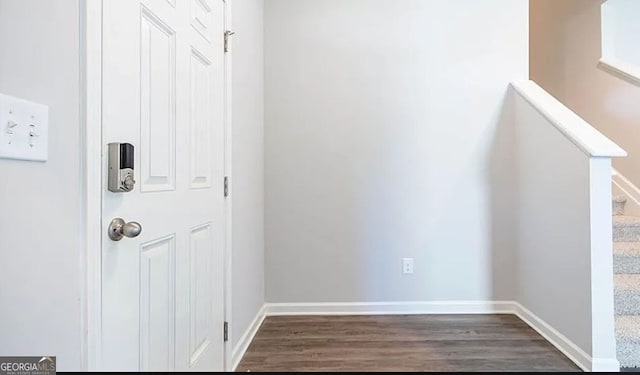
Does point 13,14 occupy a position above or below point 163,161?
above

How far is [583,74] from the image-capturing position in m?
3.53

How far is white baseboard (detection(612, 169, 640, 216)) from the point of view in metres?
2.89

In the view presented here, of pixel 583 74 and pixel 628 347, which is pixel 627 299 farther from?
pixel 583 74

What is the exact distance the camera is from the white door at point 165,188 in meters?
0.90

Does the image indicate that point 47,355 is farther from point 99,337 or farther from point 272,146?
point 272,146

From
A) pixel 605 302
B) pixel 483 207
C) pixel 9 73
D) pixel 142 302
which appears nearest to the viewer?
pixel 9 73

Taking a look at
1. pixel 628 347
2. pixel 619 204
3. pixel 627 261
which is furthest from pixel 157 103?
pixel 619 204

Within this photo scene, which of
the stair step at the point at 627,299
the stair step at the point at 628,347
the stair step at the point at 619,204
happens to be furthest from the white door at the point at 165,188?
the stair step at the point at 619,204

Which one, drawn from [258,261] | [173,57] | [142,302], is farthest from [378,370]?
[173,57]

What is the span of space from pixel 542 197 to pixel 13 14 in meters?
2.71

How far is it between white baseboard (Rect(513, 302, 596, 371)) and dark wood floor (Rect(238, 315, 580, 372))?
0.04m

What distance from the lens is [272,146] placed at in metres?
2.74

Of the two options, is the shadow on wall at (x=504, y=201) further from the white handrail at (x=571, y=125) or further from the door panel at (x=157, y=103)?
the door panel at (x=157, y=103)

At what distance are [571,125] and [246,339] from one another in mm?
2366
